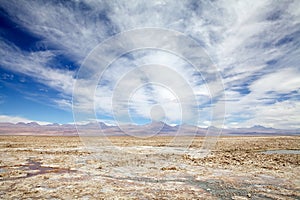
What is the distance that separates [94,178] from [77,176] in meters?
1.22

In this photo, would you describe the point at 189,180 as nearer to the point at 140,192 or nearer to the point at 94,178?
the point at 140,192

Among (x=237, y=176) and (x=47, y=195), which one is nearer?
(x=47, y=195)

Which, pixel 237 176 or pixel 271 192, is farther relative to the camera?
pixel 237 176

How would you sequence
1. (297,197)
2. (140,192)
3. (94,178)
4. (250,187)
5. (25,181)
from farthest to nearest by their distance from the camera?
(94,178), (25,181), (250,187), (140,192), (297,197)

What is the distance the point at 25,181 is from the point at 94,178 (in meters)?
3.55

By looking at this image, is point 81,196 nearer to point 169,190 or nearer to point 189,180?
point 169,190

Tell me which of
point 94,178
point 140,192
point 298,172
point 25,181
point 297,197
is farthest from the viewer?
point 298,172

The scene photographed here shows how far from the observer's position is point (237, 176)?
12969mm

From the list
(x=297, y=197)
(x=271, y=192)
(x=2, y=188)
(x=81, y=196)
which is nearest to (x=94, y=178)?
(x=81, y=196)

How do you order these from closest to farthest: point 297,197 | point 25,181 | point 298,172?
1. point 297,197
2. point 25,181
3. point 298,172

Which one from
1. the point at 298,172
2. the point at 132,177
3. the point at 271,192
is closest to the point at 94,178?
the point at 132,177

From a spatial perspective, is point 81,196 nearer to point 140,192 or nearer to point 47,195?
point 47,195

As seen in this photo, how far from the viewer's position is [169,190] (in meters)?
9.98

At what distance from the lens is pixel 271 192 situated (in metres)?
9.64
